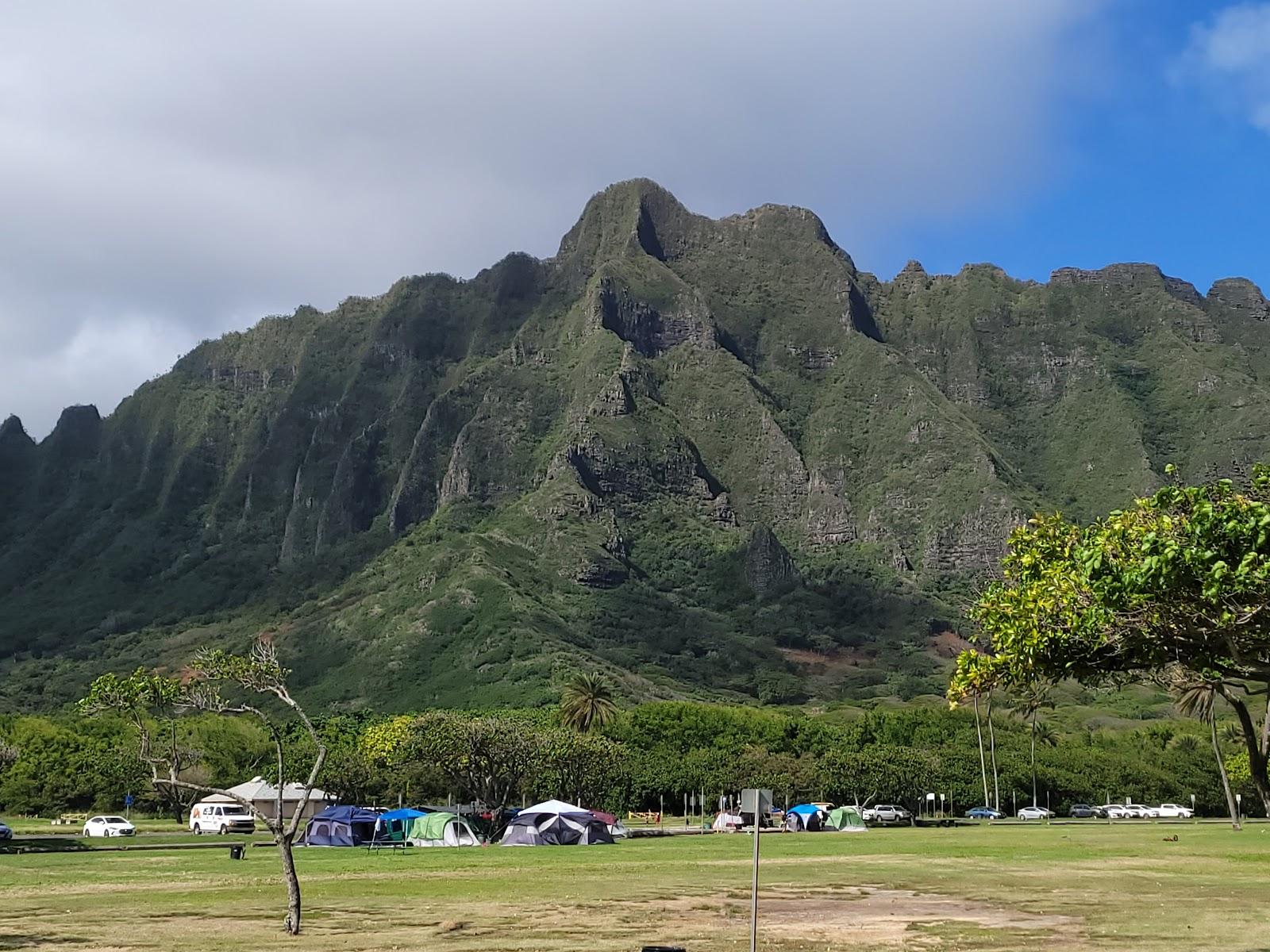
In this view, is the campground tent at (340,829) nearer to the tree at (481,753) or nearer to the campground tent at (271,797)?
the campground tent at (271,797)

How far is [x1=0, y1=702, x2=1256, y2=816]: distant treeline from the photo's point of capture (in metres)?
95.6

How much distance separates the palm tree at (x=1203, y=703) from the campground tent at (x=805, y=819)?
27.5 m

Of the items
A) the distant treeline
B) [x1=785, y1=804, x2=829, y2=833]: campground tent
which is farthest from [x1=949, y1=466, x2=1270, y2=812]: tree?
[x1=785, y1=804, x2=829, y2=833]: campground tent

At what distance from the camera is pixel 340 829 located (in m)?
74.0

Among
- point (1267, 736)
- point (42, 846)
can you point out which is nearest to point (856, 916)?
point (1267, 736)

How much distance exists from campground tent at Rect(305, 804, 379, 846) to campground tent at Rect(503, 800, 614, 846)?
8566mm

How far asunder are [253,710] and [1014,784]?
116m

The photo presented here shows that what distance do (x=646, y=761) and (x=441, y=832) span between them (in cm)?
5248

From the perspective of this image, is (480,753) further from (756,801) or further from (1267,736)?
(1267,736)

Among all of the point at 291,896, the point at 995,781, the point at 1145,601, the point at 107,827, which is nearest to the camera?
the point at 1145,601

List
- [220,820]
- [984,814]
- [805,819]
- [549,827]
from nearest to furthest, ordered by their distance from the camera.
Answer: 1. [549,827]
2. [220,820]
3. [805,819]
4. [984,814]

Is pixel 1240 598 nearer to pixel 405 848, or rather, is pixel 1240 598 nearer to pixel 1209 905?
pixel 1209 905

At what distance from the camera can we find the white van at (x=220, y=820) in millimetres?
85625

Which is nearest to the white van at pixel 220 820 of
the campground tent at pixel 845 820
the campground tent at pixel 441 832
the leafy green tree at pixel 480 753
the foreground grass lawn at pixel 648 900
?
the leafy green tree at pixel 480 753
